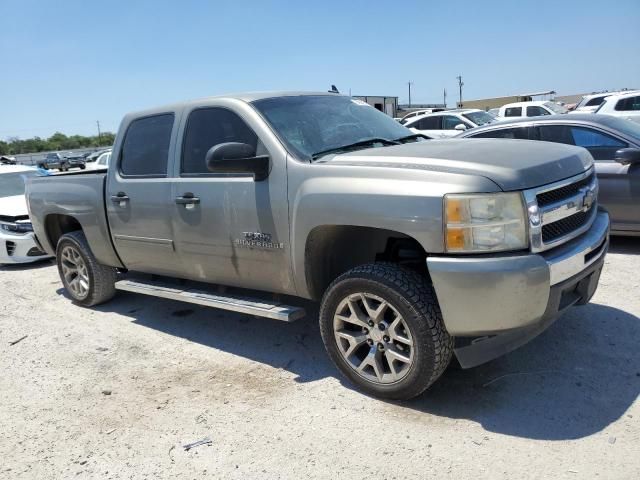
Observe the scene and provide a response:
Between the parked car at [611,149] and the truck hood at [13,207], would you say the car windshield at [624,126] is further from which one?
the truck hood at [13,207]

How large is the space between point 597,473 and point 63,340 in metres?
4.31

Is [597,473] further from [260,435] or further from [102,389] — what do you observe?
[102,389]

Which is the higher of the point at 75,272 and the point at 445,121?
the point at 445,121

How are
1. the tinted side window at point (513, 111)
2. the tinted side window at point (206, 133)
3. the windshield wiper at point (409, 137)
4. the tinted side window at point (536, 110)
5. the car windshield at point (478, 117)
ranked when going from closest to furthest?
the tinted side window at point (206, 133)
the windshield wiper at point (409, 137)
the car windshield at point (478, 117)
the tinted side window at point (536, 110)
the tinted side window at point (513, 111)

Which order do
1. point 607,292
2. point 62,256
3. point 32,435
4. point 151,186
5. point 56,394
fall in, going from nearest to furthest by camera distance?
1. point 32,435
2. point 56,394
3. point 151,186
4. point 607,292
5. point 62,256

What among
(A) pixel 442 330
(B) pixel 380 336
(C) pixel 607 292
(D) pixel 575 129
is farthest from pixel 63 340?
(D) pixel 575 129

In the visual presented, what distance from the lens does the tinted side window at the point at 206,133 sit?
4035 mm

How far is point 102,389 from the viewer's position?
3895mm

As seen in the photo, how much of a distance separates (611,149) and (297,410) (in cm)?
497

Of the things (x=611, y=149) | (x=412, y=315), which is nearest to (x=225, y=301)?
(x=412, y=315)

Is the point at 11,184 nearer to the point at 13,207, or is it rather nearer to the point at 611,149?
the point at 13,207

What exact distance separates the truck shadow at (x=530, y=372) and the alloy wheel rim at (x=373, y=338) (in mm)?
223

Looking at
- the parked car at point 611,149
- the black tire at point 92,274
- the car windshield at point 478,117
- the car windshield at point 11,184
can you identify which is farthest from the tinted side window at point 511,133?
the car windshield at point 478,117

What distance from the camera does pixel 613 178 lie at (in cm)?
610
